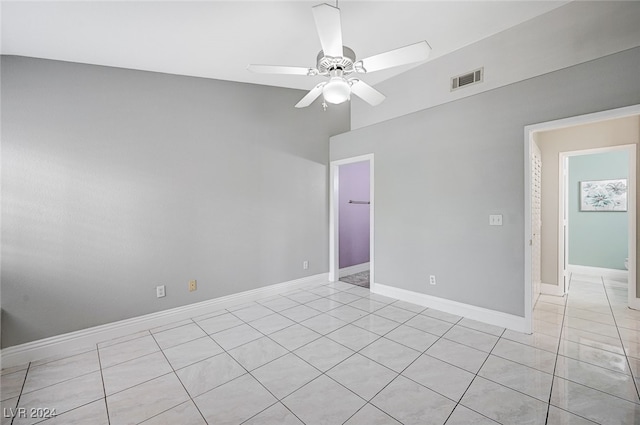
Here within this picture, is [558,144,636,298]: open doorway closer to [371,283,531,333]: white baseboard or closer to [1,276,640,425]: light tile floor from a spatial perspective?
[1,276,640,425]: light tile floor

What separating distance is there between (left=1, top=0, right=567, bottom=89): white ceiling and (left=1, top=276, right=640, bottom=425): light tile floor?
2.74 metres

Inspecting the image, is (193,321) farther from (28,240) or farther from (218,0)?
(218,0)

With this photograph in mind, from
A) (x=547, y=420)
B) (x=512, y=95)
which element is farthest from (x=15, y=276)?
(x=512, y=95)

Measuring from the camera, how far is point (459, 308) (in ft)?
10.3

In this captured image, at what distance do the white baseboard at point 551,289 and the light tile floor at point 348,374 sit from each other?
639mm

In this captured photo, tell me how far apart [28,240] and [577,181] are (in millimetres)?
7943

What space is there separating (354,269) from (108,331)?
3.76 m

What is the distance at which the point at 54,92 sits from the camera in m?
2.42

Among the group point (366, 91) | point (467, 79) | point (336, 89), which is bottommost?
point (336, 89)

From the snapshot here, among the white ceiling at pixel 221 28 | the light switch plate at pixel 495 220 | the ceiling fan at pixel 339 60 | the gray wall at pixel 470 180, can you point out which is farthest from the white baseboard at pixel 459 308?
the white ceiling at pixel 221 28

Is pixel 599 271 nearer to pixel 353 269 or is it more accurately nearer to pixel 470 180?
pixel 470 180

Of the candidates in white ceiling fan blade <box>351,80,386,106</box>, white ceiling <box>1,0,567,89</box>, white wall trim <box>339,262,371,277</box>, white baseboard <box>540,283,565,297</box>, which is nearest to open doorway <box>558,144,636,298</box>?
white baseboard <box>540,283,565,297</box>

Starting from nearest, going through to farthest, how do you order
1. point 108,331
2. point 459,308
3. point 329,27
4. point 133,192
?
point 329,27, point 108,331, point 133,192, point 459,308

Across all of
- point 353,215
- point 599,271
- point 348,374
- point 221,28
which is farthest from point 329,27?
point 599,271
